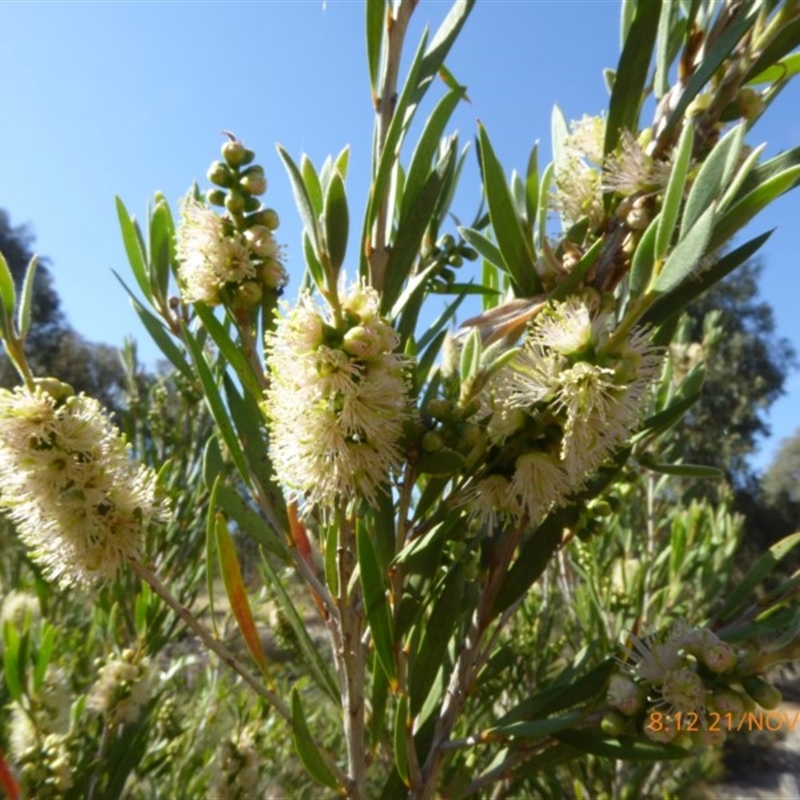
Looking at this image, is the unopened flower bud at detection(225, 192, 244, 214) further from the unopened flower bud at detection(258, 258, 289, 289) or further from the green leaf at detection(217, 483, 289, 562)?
the green leaf at detection(217, 483, 289, 562)

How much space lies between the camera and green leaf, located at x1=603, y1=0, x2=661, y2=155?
2.26ft

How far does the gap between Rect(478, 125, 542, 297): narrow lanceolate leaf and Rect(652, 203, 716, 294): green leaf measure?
0.15m

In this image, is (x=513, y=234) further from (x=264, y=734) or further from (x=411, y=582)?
(x=264, y=734)

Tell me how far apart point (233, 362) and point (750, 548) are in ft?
36.1

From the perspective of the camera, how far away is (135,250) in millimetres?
826

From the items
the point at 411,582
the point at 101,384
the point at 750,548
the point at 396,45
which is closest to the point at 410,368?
the point at 411,582

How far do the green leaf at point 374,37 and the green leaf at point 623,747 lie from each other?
0.64 meters

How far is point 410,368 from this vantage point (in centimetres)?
62

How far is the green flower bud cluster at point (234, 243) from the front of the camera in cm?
71

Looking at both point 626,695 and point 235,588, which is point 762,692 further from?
point 235,588

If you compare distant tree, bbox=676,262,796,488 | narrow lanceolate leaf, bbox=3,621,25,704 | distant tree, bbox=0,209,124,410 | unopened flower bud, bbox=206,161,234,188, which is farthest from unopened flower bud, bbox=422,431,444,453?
distant tree, bbox=676,262,796,488

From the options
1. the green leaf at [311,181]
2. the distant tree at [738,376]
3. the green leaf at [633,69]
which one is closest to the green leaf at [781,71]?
the green leaf at [633,69]

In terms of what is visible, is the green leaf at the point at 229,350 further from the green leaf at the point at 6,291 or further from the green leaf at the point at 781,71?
the green leaf at the point at 781,71

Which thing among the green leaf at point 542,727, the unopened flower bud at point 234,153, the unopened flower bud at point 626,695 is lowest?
the green leaf at point 542,727
